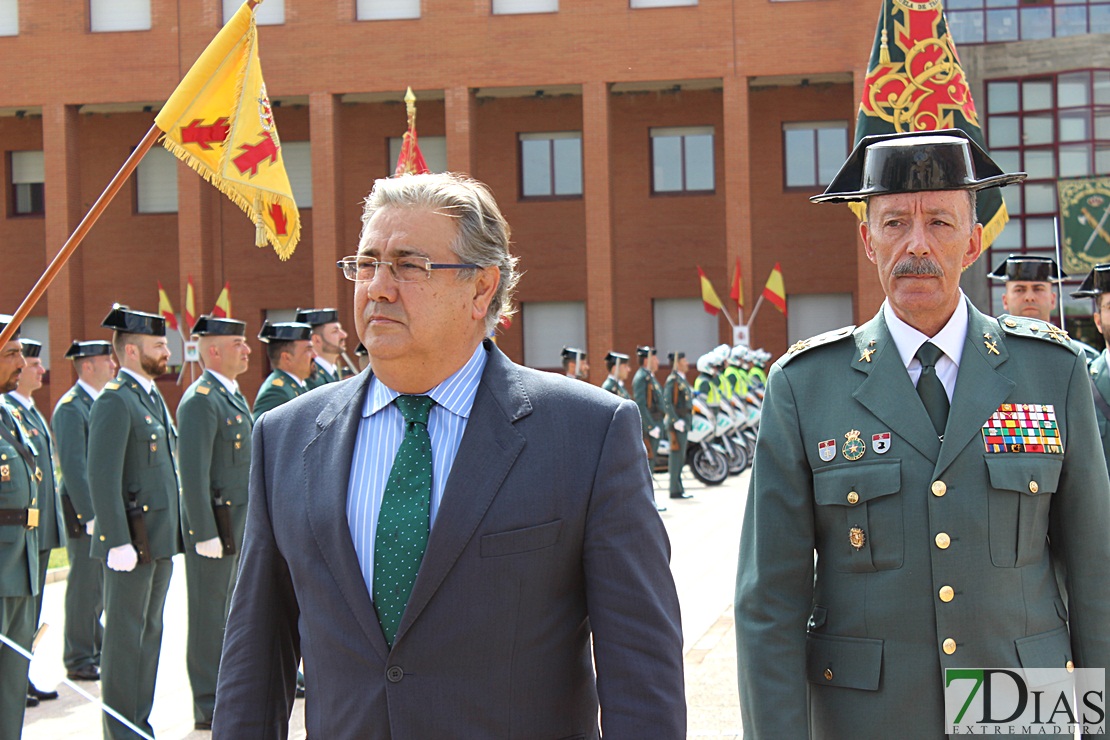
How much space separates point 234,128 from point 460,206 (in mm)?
3827

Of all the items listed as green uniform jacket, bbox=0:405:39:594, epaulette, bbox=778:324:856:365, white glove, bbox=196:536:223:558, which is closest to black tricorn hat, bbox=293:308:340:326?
white glove, bbox=196:536:223:558

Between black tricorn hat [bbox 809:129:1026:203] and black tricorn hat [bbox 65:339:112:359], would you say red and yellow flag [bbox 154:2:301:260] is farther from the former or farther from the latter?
black tricorn hat [bbox 65:339:112:359]

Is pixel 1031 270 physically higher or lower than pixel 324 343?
higher

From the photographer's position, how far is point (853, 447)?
9.71 ft

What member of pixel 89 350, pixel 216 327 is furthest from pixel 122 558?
pixel 89 350

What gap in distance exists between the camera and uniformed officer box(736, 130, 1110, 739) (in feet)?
9.34

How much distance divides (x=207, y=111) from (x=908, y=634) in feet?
14.3

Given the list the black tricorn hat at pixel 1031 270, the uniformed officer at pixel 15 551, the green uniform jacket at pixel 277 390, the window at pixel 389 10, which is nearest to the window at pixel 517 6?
the window at pixel 389 10

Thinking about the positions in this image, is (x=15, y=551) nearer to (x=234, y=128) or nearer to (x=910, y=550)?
(x=234, y=128)

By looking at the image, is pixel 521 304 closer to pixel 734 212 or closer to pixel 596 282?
pixel 596 282

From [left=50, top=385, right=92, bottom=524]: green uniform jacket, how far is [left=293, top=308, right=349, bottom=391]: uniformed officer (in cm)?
160

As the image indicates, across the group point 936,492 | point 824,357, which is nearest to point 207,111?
point 824,357

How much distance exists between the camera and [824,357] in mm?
3170

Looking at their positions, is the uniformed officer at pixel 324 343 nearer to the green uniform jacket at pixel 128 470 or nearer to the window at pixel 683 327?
the green uniform jacket at pixel 128 470
